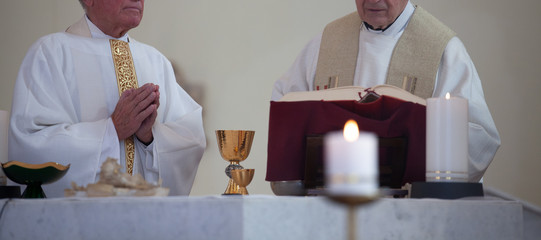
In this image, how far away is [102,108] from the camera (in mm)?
3324

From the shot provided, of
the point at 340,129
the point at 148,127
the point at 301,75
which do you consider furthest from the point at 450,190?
the point at 301,75

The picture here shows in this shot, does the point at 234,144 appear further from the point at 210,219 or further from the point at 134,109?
the point at 210,219

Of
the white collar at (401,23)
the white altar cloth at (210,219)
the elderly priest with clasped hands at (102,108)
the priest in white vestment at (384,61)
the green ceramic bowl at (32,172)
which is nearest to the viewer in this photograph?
the white altar cloth at (210,219)

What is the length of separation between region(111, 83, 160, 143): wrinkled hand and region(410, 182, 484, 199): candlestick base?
4.79ft

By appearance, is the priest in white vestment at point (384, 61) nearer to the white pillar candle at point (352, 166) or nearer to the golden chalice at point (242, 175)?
the golden chalice at point (242, 175)

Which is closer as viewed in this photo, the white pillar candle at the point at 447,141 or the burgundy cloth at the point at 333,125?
the white pillar candle at the point at 447,141

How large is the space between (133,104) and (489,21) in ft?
9.25

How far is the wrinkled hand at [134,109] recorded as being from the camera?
3037 mm

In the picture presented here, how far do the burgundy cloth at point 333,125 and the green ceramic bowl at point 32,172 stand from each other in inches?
25.7

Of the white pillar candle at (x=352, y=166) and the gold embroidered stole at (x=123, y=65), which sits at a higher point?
the gold embroidered stole at (x=123, y=65)

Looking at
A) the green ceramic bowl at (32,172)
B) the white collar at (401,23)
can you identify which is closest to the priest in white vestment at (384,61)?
the white collar at (401,23)

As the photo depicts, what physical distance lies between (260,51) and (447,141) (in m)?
3.85

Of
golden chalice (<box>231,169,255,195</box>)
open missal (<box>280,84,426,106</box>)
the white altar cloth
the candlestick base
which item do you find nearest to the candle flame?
the white altar cloth

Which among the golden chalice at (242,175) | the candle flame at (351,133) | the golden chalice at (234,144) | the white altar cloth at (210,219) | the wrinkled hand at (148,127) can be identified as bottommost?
the white altar cloth at (210,219)
